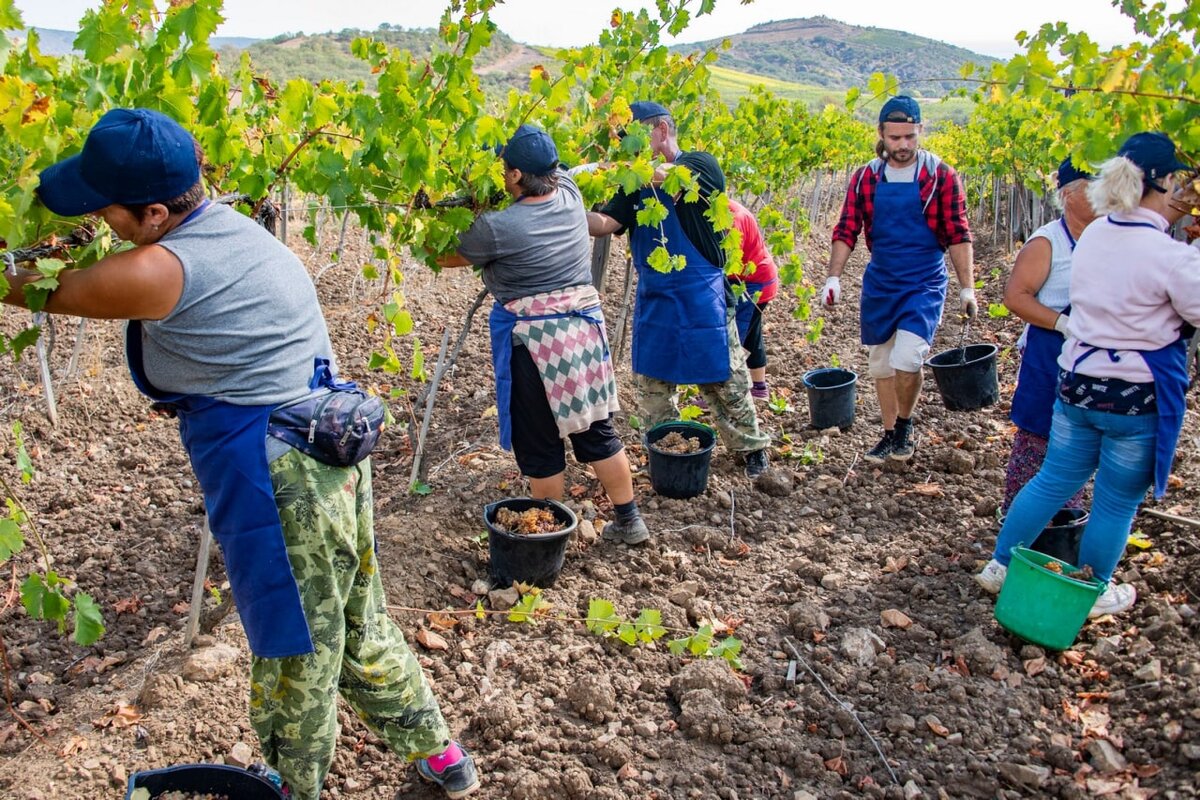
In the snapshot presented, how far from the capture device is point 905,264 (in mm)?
4422

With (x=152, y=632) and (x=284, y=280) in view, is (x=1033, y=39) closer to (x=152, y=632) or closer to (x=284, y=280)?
(x=284, y=280)

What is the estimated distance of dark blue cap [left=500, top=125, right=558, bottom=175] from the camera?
10.4ft

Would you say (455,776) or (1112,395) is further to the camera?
(1112,395)

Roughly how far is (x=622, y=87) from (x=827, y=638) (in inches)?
114

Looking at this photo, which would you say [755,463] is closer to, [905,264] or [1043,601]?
[905,264]

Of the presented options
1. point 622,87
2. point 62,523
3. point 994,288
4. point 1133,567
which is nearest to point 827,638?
point 1133,567

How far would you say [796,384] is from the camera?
20.7ft

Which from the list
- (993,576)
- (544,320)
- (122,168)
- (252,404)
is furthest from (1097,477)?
(122,168)

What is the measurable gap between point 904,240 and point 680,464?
153cm

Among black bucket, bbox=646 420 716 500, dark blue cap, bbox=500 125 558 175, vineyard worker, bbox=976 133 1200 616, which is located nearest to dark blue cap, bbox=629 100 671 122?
dark blue cap, bbox=500 125 558 175

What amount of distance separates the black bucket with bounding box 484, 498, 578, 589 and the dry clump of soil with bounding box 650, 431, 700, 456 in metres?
0.92

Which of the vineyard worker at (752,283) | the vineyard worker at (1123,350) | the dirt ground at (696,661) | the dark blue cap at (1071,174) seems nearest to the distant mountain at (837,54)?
the vineyard worker at (752,283)

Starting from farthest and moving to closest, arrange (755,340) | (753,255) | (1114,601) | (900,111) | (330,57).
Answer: (330,57) → (755,340) → (753,255) → (900,111) → (1114,601)

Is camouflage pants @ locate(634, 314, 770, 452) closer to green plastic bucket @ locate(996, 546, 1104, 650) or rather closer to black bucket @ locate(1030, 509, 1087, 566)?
black bucket @ locate(1030, 509, 1087, 566)
